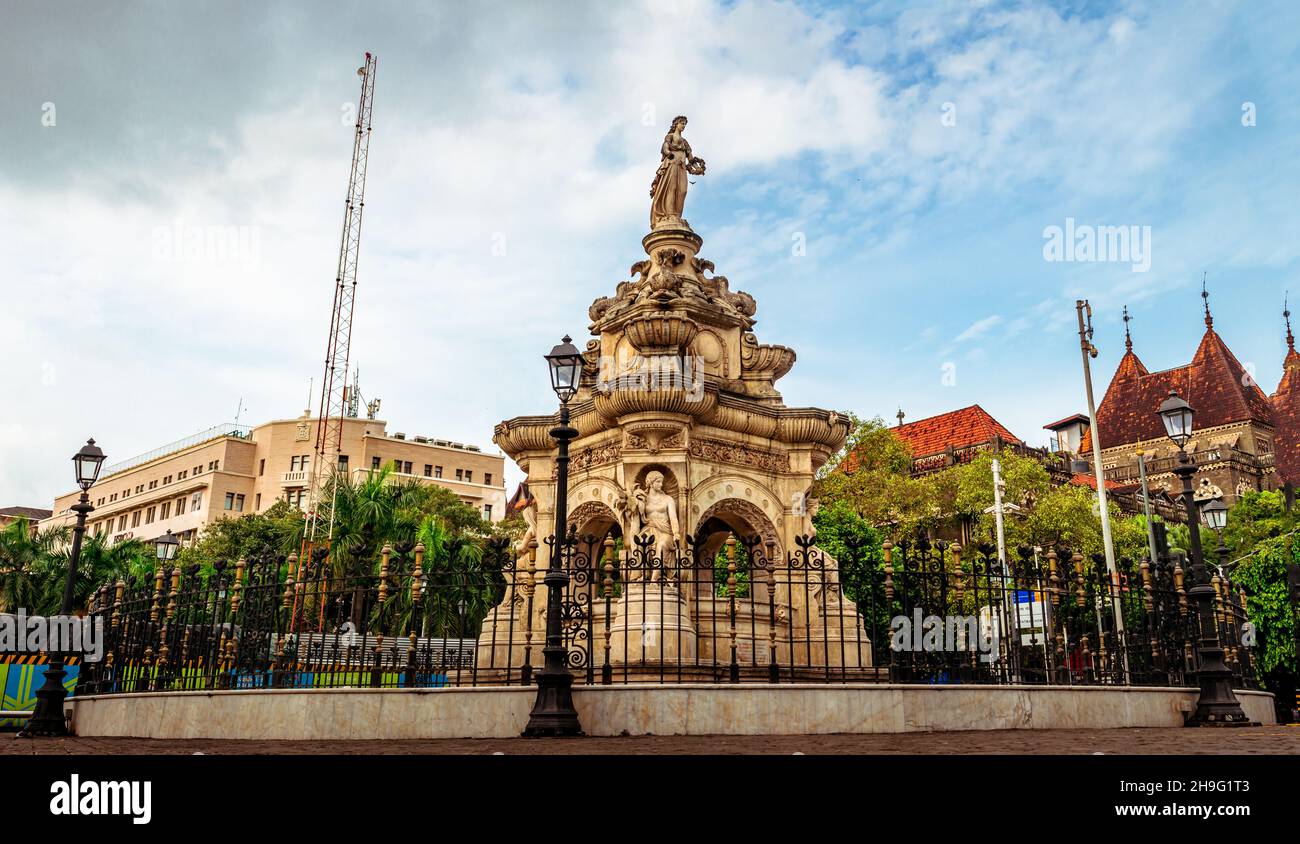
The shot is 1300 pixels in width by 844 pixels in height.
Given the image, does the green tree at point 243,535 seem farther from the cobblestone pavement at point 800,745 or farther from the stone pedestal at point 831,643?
the cobblestone pavement at point 800,745

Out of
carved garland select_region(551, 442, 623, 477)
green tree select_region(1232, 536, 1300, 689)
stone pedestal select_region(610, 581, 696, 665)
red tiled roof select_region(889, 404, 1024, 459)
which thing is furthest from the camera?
red tiled roof select_region(889, 404, 1024, 459)

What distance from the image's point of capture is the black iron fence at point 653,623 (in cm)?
994

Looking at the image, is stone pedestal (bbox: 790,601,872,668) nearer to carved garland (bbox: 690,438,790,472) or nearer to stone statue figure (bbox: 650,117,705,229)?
carved garland (bbox: 690,438,790,472)

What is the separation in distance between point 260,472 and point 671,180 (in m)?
73.0

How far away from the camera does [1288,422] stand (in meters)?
75.9

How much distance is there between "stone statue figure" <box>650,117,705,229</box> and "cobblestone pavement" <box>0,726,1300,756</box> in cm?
951

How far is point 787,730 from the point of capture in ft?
30.2

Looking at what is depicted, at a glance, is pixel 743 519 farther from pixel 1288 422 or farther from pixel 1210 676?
pixel 1288 422

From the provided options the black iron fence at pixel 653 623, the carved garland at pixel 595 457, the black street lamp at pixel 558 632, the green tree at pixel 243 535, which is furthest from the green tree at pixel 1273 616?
the green tree at pixel 243 535

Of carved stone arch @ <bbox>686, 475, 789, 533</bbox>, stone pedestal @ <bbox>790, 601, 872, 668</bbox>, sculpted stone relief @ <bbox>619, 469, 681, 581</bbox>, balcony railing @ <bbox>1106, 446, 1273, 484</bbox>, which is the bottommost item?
stone pedestal @ <bbox>790, 601, 872, 668</bbox>

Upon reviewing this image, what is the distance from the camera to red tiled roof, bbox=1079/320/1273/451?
247ft

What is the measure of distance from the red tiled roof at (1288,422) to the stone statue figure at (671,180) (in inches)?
2877

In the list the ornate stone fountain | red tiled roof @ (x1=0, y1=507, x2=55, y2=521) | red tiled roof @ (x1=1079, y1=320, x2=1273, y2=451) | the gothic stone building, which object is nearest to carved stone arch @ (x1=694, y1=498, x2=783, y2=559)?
the ornate stone fountain
